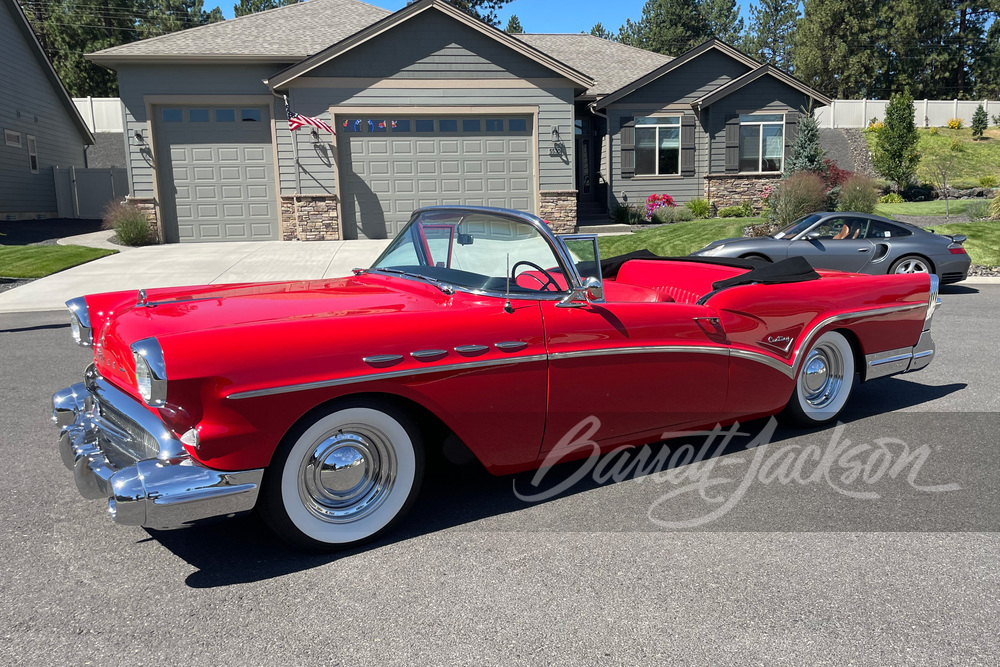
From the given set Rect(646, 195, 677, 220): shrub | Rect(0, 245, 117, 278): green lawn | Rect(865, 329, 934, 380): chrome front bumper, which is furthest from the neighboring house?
Rect(865, 329, 934, 380): chrome front bumper

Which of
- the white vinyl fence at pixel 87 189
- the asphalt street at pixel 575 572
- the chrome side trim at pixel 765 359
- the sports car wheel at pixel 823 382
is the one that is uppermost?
the white vinyl fence at pixel 87 189

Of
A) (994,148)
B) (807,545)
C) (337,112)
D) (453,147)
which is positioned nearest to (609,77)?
(453,147)

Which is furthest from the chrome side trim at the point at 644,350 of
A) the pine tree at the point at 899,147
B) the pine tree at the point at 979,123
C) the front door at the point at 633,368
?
the pine tree at the point at 979,123

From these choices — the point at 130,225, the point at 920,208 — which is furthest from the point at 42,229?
the point at 920,208

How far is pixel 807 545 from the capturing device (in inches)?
131

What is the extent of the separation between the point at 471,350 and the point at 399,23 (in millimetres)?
17394

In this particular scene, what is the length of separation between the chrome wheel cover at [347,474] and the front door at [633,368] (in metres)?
0.82

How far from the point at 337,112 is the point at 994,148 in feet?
119

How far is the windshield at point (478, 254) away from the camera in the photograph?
3.81 meters

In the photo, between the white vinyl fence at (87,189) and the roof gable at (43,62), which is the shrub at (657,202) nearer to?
the white vinyl fence at (87,189)

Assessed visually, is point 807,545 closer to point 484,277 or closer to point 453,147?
point 484,277

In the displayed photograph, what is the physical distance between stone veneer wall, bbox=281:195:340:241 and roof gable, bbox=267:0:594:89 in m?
2.78

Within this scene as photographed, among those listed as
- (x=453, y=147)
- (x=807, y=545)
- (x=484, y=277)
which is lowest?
(x=807, y=545)

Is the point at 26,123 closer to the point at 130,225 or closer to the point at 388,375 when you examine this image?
the point at 130,225
